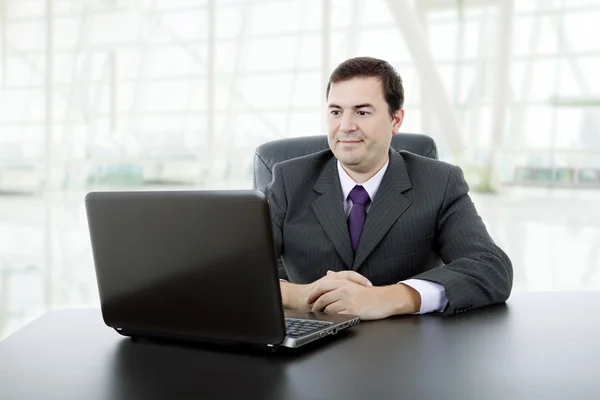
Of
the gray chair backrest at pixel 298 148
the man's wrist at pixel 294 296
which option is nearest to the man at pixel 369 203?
the gray chair backrest at pixel 298 148

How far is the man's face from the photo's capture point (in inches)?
78.5

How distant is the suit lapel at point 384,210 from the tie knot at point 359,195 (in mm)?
50

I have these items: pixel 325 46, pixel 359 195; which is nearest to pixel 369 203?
pixel 359 195

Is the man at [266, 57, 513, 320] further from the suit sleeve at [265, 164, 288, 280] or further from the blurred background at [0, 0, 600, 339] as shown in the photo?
the blurred background at [0, 0, 600, 339]

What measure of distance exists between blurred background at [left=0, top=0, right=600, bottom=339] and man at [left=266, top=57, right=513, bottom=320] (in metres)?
Answer: 4.77

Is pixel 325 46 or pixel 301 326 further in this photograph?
pixel 325 46

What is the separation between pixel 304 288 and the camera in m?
1.64

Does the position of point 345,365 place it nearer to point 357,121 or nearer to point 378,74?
point 357,121

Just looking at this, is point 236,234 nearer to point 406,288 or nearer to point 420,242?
point 406,288

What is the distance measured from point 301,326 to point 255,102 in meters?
7.18

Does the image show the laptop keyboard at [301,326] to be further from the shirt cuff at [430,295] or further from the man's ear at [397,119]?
the man's ear at [397,119]

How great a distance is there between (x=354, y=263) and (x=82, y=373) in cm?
99

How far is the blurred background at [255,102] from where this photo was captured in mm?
7066

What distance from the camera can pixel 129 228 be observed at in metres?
1.18
